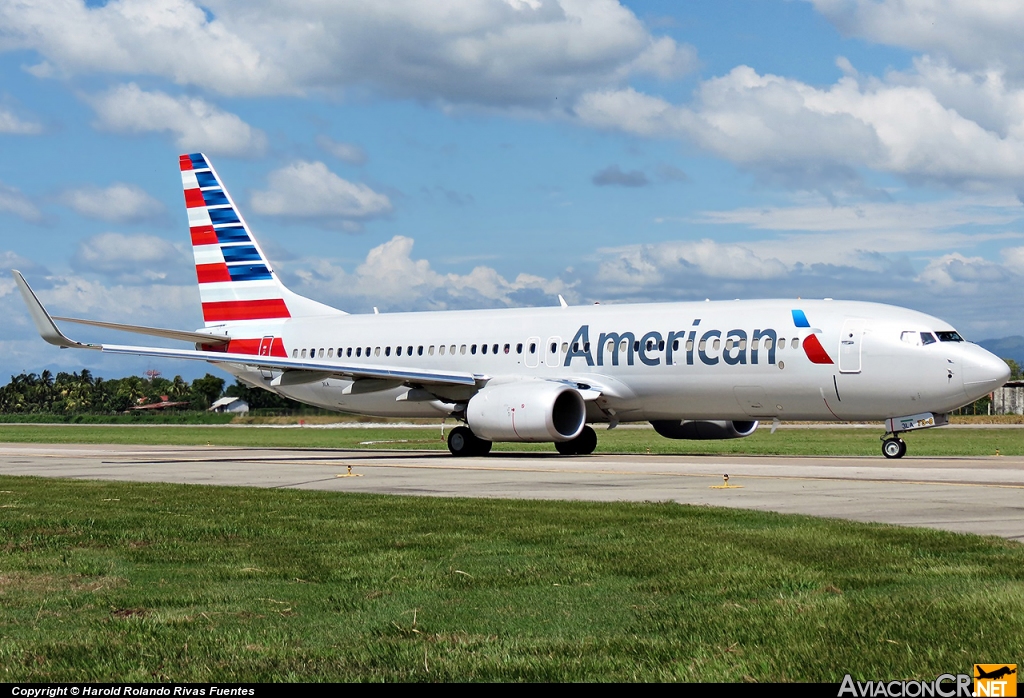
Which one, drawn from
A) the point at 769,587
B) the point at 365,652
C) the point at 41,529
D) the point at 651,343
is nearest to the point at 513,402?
the point at 651,343

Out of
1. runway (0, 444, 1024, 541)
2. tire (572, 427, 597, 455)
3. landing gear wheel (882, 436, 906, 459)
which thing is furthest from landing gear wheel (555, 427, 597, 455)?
landing gear wheel (882, 436, 906, 459)

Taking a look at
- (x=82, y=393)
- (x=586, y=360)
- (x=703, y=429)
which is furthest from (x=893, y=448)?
(x=82, y=393)

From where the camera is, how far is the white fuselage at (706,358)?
25.9 metres

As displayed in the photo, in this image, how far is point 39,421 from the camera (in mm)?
86625

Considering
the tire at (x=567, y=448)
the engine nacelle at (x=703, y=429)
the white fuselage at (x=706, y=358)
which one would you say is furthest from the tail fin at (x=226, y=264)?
the engine nacelle at (x=703, y=429)

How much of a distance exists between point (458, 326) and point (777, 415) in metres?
9.88

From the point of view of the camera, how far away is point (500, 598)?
8.10m

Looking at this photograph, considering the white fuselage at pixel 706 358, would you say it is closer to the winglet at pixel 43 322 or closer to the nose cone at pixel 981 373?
the nose cone at pixel 981 373

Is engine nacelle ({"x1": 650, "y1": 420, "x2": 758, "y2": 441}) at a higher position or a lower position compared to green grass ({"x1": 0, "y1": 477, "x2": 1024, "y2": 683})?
higher

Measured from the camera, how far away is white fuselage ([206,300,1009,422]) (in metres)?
25.9

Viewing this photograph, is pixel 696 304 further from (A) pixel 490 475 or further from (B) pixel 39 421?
(B) pixel 39 421

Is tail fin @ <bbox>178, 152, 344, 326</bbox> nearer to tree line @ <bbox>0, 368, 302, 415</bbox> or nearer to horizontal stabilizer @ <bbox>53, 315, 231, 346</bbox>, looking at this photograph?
horizontal stabilizer @ <bbox>53, 315, 231, 346</bbox>

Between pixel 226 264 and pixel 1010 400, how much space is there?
250 ft

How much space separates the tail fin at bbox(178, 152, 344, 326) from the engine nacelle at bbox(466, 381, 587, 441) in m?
10.9
